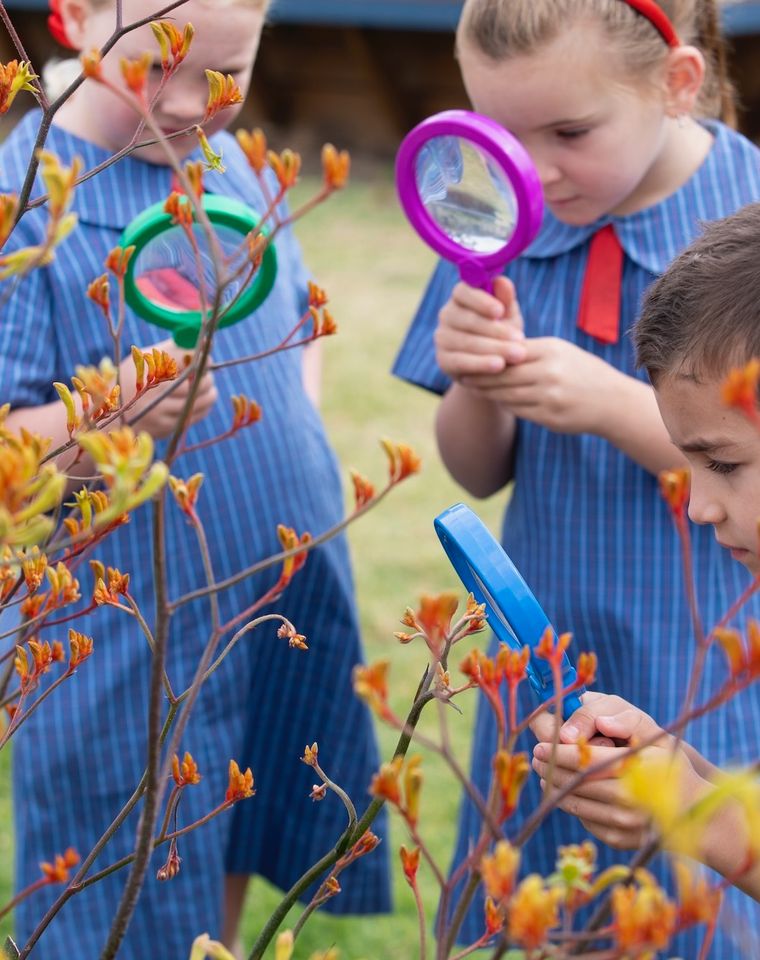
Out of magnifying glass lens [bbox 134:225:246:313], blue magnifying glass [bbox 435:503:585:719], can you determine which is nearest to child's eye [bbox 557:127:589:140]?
magnifying glass lens [bbox 134:225:246:313]

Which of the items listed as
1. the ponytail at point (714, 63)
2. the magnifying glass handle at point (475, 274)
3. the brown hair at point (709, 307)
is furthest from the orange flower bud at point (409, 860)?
the ponytail at point (714, 63)

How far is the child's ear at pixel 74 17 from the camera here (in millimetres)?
1474

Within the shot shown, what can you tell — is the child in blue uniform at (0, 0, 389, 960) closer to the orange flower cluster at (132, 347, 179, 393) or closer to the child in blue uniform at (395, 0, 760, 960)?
the child in blue uniform at (395, 0, 760, 960)

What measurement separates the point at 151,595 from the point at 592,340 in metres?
0.60

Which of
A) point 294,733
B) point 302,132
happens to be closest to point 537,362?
point 294,733

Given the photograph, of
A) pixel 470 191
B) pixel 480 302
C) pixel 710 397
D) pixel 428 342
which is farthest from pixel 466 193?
pixel 710 397

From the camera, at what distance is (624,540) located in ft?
4.93

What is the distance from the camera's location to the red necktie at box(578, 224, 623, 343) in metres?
1.50

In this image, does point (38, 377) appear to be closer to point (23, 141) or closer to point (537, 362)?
point (23, 141)

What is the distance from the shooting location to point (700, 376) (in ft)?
3.14

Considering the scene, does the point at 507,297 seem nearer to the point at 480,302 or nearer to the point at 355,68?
the point at 480,302

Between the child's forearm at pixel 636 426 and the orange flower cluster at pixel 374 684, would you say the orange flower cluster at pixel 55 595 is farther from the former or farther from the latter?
the child's forearm at pixel 636 426

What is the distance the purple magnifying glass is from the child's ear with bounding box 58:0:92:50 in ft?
1.38

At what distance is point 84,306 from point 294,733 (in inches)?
25.7
